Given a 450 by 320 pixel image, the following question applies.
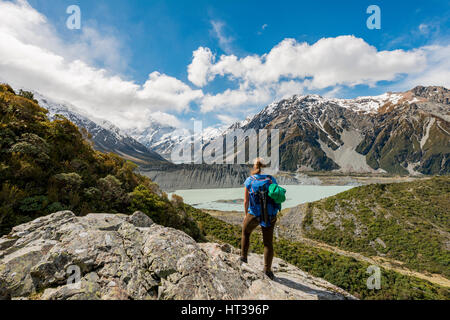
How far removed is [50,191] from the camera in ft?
23.2

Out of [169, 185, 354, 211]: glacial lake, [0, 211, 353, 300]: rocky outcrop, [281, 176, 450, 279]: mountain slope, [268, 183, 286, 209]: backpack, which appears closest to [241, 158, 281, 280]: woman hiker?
[268, 183, 286, 209]: backpack

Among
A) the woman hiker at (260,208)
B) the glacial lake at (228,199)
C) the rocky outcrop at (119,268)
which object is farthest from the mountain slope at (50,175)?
the glacial lake at (228,199)

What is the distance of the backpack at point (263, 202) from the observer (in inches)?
168

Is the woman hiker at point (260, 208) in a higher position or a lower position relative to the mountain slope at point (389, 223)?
higher

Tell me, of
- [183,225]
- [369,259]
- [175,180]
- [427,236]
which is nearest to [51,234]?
[183,225]

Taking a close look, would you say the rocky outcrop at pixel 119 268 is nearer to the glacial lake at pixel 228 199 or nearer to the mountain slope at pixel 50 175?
the mountain slope at pixel 50 175

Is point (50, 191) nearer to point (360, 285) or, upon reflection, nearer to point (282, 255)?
point (282, 255)

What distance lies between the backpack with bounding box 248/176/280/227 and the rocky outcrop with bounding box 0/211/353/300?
3.94 ft

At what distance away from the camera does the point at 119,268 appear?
12.2ft

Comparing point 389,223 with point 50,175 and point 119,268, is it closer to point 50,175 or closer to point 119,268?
point 119,268

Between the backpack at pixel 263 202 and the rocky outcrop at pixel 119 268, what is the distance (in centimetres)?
120

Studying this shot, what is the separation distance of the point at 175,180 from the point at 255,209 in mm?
125721

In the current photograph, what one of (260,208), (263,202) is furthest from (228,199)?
(263,202)
